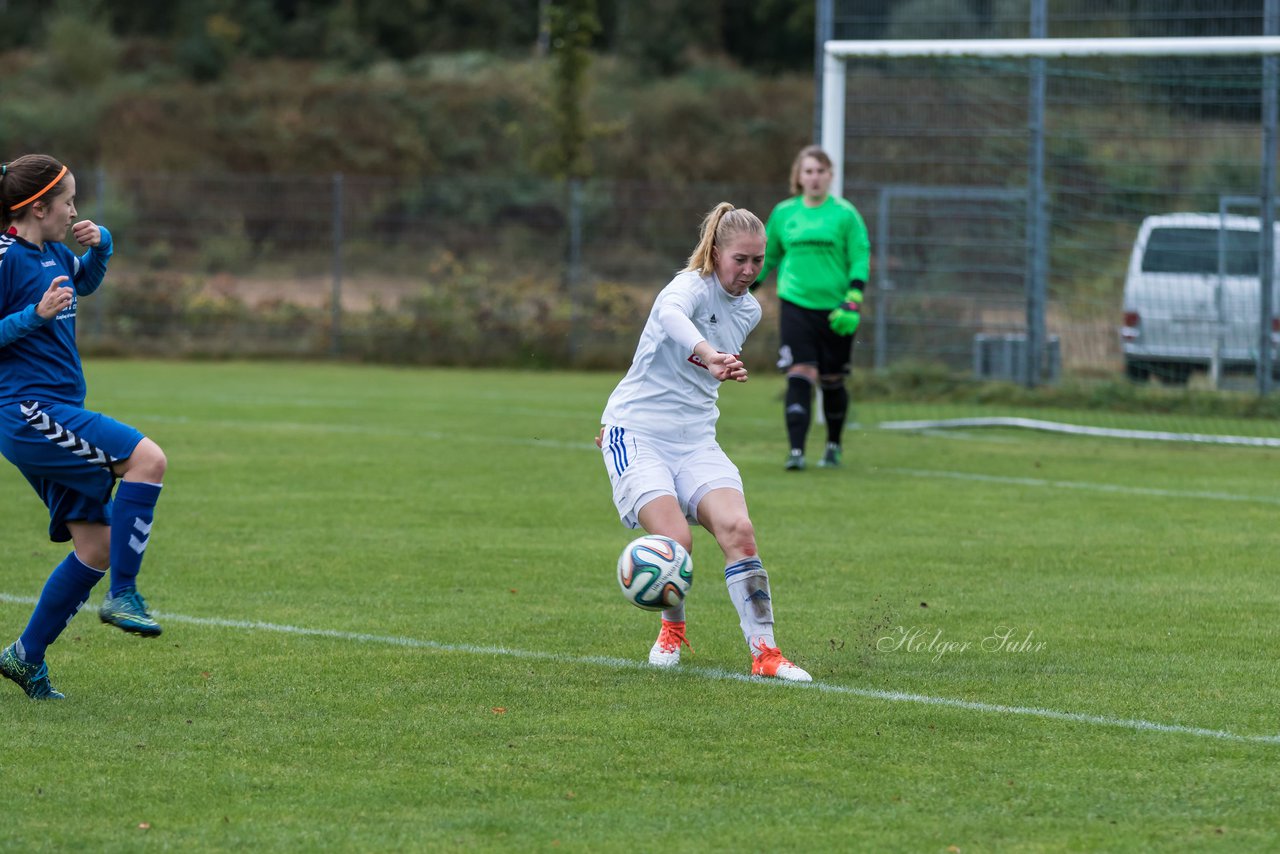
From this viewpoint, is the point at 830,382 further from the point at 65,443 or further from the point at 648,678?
the point at 65,443

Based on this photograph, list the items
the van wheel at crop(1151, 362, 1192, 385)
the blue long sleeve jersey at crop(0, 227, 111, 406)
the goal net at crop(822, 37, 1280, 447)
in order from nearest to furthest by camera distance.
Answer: the blue long sleeve jersey at crop(0, 227, 111, 406) → the van wheel at crop(1151, 362, 1192, 385) → the goal net at crop(822, 37, 1280, 447)

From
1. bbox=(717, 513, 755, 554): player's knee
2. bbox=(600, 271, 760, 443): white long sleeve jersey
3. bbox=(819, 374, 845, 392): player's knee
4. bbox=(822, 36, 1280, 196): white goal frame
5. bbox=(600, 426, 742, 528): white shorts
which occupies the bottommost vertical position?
bbox=(717, 513, 755, 554): player's knee

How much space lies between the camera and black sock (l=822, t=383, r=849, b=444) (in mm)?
12492

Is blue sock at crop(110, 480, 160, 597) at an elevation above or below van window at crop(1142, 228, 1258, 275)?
below

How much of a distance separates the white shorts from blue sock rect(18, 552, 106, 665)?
1.86 meters

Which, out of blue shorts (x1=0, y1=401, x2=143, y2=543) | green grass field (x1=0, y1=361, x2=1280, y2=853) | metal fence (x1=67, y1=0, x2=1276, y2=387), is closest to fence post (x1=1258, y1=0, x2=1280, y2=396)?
metal fence (x1=67, y1=0, x2=1276, y2=387)

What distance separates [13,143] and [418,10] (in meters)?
15.1

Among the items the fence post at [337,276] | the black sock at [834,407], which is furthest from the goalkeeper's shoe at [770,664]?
the fence post at [337,276]

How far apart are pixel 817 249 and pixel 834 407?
3.77 feet

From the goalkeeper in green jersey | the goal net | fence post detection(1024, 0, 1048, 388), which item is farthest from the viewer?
fence post detection(1024, 0, 1048, 388)

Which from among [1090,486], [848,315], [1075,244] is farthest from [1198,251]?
[848,315]

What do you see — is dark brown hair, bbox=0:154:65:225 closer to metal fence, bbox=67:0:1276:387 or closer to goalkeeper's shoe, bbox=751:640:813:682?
goalkeeper's shoe, bbox=751:640:813:682

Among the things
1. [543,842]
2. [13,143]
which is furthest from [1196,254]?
[13,143]

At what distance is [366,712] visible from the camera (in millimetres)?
5676
